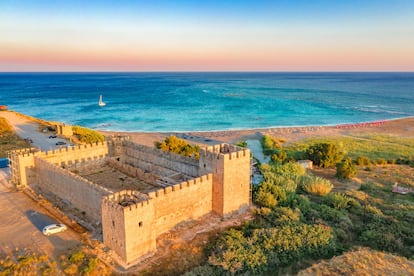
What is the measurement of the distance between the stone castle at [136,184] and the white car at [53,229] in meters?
1.59

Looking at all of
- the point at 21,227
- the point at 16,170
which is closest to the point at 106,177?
the point at 16,170

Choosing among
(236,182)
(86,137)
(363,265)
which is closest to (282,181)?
(236,182)

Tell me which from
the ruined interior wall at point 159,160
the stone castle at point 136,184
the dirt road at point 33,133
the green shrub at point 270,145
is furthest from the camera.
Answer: the green shrub at point 270,145

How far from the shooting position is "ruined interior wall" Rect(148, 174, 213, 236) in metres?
15.2

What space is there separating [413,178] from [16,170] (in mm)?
30729

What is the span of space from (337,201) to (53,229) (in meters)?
16.2

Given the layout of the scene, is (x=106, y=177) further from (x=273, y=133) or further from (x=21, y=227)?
(x=273, y=133)

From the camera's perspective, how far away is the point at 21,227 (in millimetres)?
15906

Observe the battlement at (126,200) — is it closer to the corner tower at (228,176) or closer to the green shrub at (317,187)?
the corner tower at (228,176)

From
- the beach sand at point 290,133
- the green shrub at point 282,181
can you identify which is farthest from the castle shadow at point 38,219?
the beach sand at point 290,133

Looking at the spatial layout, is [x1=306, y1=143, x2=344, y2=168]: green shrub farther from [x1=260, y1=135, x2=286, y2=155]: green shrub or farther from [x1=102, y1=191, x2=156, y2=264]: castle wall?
[x1=102, y1=191, x2=156, y2=264]: castle wall

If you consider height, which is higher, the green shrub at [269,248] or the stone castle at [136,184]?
the stone castle at [136,184]

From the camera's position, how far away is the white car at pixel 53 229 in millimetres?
15047

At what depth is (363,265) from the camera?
40.8 feet
